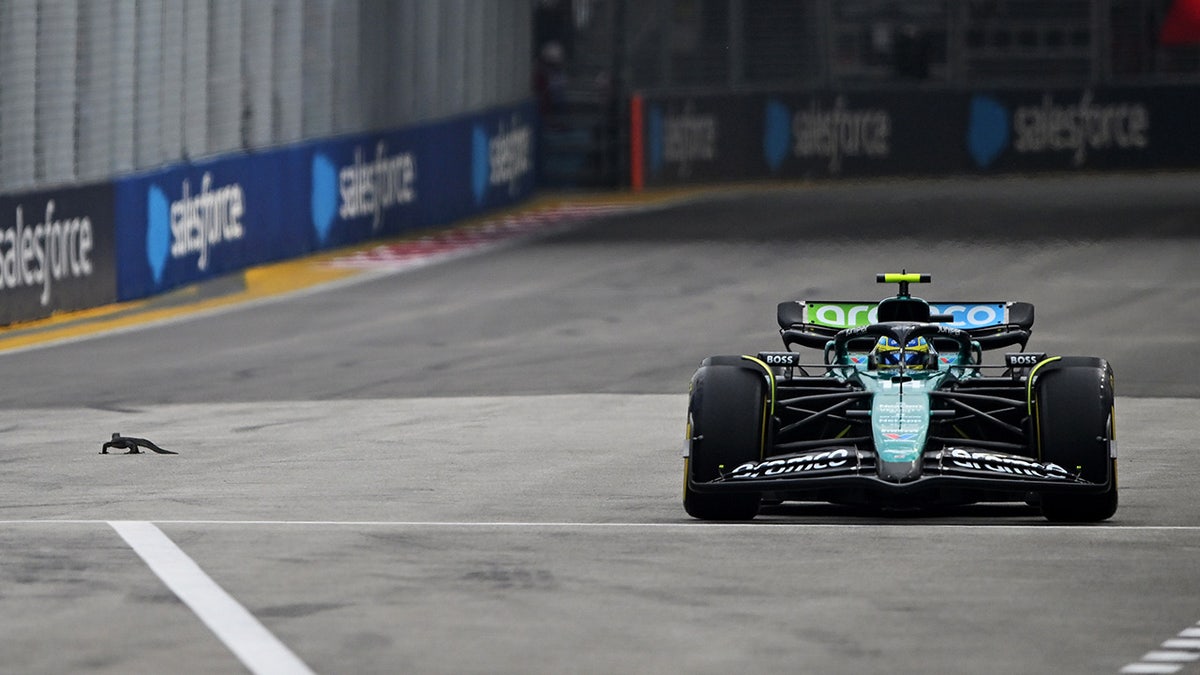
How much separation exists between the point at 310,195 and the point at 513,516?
1903 centimetres

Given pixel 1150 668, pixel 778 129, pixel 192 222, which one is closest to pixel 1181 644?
pixel 1150 668

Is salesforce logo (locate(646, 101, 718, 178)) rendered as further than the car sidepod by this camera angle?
Yes

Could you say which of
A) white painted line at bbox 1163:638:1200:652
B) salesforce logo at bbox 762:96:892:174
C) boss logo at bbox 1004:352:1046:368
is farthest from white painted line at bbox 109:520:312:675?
salesforce logo at bbox 762:96:892:174

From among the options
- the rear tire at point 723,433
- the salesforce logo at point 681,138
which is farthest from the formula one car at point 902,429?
the salesforce logo at point 681,138

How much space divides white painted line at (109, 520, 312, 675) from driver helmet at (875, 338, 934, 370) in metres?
3.37

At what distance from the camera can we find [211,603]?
9094 mm

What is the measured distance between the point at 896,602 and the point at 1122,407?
25.4ft

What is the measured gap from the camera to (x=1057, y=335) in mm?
20625

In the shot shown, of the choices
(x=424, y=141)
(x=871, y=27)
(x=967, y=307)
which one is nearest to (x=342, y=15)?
(x=424, y=141)

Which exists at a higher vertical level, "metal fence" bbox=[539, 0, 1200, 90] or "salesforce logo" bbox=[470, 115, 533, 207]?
"metal fence" bbox=[539, 0, 1200, 90]

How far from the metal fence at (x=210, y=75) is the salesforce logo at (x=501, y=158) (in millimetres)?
600

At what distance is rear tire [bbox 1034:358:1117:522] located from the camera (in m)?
11.0

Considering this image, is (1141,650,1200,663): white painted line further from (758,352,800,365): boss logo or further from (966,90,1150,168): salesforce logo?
(966,90,1150,168): salesforce logo

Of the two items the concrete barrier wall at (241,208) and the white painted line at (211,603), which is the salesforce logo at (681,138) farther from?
the white painted line at (211,603)
